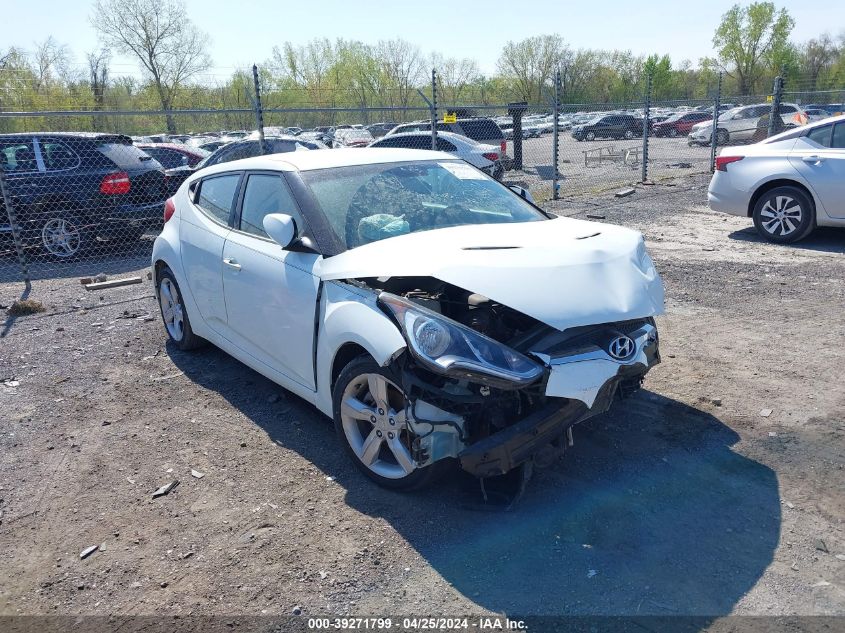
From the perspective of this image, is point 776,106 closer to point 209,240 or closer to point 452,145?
point 452,145

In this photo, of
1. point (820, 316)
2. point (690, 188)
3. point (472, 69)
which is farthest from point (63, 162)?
point (472, 69)

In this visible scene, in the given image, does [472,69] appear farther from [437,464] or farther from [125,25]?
[437,464]

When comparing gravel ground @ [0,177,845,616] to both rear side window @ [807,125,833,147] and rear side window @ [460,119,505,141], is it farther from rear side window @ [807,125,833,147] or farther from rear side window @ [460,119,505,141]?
rear side window @ [460,119,505,141]

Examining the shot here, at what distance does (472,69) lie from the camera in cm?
7181

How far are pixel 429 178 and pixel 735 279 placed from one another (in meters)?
4.36

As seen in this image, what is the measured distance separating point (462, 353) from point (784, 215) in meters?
7.51

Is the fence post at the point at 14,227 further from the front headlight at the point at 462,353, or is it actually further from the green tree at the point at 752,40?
the green tree at the point at 752,40

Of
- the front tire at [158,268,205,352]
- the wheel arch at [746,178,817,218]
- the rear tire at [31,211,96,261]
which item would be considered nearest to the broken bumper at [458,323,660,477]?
the front tire at [158,268,205,352]

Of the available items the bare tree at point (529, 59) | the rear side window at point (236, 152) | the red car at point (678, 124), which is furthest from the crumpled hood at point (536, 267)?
the bare tree at point (529, 59)

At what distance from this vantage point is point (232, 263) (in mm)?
4500

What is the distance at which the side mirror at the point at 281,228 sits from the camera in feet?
12.6

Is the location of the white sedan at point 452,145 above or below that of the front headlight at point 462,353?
above

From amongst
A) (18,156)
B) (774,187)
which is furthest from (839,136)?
(18,156)

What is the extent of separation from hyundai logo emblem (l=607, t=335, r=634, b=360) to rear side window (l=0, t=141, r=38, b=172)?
30.8ft
